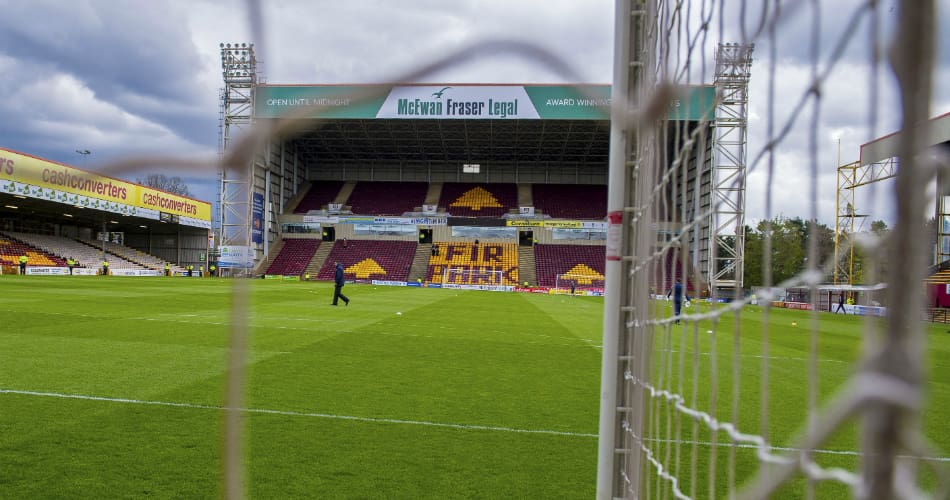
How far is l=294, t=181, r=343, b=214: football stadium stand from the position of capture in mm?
38500

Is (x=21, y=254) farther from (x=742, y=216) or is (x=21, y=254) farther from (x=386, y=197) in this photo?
(x=742, y=216)

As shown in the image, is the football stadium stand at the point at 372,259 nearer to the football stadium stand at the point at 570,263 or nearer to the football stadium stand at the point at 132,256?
the football stadium stand at the point at 570,263

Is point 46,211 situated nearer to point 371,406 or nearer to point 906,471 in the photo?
point 371,406

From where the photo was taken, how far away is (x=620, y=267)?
2.07 m

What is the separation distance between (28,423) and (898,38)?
14.5ft

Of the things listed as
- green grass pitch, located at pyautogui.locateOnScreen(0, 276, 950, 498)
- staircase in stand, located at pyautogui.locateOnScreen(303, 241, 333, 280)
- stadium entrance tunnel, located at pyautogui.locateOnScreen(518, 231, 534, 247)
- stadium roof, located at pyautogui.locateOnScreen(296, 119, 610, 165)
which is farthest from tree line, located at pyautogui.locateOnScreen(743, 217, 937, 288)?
stadium entrance tunnel, located at pyautogui.locateOnScreen(518, 231, 534, 247)

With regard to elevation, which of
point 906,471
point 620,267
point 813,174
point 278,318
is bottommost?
point 278,318

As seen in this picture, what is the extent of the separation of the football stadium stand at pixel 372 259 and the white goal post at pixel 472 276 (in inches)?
101

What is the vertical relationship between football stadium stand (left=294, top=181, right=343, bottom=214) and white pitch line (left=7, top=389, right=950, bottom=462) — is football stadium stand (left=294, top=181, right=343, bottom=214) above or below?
above

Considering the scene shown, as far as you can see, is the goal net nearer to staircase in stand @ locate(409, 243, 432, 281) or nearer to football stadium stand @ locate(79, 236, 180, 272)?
staircase in stand @ locate(409, 243, 432, 281)

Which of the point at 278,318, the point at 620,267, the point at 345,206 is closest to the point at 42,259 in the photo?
the point at 345,206

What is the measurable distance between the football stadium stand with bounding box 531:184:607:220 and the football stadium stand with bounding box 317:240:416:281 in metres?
9.08

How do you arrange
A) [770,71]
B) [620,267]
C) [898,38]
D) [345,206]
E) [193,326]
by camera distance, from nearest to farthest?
[898,38], [770,71], [620,267], [193,326], [345,206]

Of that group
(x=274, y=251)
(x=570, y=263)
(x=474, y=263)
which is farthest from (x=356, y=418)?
(x=274, y=251)
